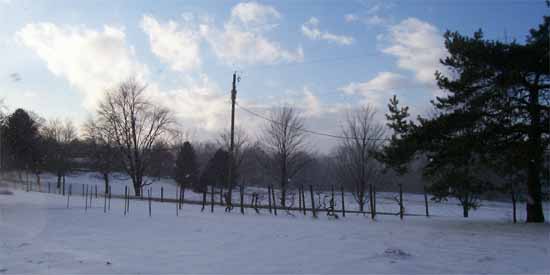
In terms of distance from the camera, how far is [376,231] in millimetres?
12836

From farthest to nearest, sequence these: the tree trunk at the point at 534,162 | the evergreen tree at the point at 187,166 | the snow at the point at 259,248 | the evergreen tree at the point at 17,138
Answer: the evergreen tree at the point at 187,166 → the evergreen tree at the point at 17,138 → the tree trunk at the point at 534,162 → the snow at the point at 259,248

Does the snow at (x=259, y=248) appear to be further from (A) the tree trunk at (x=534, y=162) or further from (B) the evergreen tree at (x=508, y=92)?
(B) the evergreen tree at (x=508, y=92)

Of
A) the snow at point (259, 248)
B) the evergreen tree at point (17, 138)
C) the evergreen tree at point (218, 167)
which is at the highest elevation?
the evergreen tree at point (17, 138)

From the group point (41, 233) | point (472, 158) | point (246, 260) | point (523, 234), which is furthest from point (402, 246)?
point (41, 233)

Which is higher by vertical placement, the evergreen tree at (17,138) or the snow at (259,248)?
the evergreen tree at (17,138)

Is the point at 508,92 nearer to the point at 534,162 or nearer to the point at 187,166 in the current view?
the point at 534,162

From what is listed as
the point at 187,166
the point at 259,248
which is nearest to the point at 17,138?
the point at 259,248

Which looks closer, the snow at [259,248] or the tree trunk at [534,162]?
the snow at [259,248]

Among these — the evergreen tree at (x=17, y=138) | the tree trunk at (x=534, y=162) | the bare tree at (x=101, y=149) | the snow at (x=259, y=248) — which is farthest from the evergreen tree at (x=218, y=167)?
the tree trunk at (x=534, y=162)

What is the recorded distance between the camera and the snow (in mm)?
7250

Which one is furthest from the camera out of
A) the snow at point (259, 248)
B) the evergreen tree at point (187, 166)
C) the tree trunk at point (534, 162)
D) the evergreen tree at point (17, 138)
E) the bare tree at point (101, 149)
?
the evergreen tree at point (187, 166)

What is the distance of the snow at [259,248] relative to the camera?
7250 mm

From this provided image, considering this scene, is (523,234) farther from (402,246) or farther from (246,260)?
(246,260)

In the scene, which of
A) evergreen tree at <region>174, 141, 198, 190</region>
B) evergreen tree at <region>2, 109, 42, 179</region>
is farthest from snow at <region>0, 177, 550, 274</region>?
evergreen tree at <region>174, 141, 198, 190</region>
